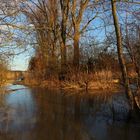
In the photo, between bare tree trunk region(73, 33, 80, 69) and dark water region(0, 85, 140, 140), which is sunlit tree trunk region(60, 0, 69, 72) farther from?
dark water region(0, 85, 140, 140)

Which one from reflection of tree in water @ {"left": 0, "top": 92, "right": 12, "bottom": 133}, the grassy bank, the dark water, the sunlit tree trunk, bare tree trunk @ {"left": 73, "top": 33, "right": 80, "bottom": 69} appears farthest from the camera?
the sunlit tree trunk

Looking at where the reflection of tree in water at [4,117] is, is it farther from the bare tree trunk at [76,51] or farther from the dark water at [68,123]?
the bare tree trunk at [76,51]

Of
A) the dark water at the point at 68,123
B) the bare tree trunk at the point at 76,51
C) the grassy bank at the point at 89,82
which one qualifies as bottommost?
the dark water at the point at 68,123

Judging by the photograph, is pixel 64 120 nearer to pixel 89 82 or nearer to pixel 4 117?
pixel 4 117

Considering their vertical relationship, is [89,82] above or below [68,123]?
above

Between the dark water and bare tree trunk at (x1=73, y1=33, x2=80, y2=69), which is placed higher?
bare tree trunk at (x1=73, y1=33, x2=80, y2=69)

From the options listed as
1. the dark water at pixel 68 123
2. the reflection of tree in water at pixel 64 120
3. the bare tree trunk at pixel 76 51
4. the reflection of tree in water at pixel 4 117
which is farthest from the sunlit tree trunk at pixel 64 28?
the dark water at pixel 68 123

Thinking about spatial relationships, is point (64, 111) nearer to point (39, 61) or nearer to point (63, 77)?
point (63, 77)

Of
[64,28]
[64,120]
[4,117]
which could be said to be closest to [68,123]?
[64,120]

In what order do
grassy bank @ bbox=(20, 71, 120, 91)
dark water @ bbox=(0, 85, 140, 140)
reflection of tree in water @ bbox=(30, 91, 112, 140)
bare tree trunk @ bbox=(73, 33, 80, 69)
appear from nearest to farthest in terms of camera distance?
1. dark water @ bbox=(0, 85, 140, 140)
2. reflection of tree in water @ bbox=(30, 91, 112, 140)
3. grassy bank @ bbox=(20, 71, 120, 91)
4. bare tree trunk @ bbox=(73, 33, 80, 69)

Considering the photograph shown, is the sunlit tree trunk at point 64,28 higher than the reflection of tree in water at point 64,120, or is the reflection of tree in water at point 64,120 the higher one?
the sunlit tree trunk at point 64,28

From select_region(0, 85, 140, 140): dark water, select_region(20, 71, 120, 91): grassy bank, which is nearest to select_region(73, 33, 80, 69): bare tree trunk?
select_region(20, 71, 120, 91): grassy bank

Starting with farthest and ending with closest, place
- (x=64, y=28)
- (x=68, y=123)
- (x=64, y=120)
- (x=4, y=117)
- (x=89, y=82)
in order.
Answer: (x=64, y=28)
(x=89, y=82)
(x=4, y=117)
(x=64, y=120)
(x=68, y=123)

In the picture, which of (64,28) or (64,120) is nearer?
(64,120)
